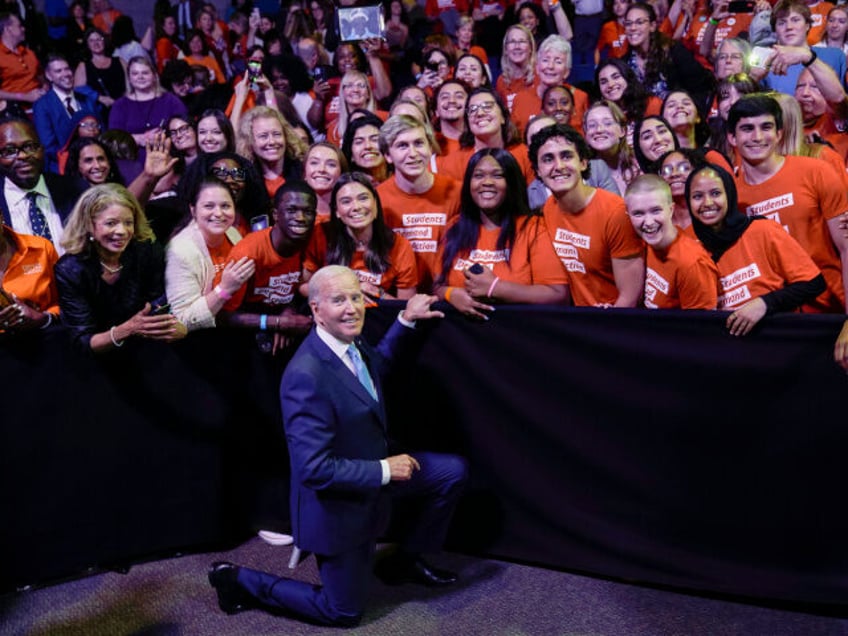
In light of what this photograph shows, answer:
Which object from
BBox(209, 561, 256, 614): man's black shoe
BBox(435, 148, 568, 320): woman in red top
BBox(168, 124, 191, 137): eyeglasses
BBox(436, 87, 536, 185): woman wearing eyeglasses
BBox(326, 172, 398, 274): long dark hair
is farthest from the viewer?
BBox(168, 124, 191, 137): eyeglasses

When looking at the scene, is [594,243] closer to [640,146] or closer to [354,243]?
[354,243]

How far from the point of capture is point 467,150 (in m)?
5.92

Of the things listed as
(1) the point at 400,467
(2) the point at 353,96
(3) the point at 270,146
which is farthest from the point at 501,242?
(2) the point at 353,96

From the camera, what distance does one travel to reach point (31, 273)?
14.5 feet

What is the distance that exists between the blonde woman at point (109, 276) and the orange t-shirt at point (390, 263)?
785 mm

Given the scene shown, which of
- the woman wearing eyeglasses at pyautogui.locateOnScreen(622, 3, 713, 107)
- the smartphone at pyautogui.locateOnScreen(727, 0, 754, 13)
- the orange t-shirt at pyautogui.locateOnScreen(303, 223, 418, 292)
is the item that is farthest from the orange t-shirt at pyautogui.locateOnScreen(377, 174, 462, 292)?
the smartphone at pyautogui.locateOnScreen(727, 0, 754, 13)

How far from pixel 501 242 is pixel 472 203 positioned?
0.82ft

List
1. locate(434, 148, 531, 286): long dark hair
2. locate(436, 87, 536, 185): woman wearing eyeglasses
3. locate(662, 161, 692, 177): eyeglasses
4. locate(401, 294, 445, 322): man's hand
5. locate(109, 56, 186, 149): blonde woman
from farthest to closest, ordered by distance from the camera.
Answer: locate(109, 56, 186, 149): blonde woman < locate(436, 87, 536, 185): woman wearing eyeglasses < locate(662, 161, 692, 177): eyeglasses < locate(434, 148, 531, 286): long dark hair < locate(401, 294, 445, 322): man's hand

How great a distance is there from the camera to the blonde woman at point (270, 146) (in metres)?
5.70

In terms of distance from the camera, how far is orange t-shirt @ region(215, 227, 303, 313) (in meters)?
4.43

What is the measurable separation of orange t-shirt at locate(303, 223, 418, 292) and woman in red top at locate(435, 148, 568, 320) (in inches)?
7.7

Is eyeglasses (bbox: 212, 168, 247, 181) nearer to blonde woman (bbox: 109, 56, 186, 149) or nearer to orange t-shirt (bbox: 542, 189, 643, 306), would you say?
orange t-shirt (bbox: 542, 189, 643, 306)

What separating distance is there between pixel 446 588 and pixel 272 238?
191 cm

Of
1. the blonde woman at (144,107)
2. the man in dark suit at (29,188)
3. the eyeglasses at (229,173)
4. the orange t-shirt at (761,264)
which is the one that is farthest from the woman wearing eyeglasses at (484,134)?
the blonde woman at (144,107)
